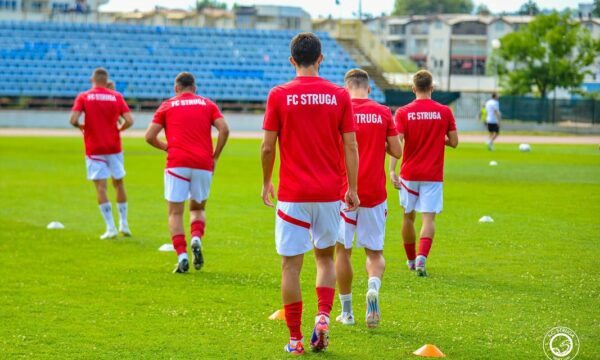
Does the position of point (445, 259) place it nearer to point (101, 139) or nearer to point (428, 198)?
point (428, 198)

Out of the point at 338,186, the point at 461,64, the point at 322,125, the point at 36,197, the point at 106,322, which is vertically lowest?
the point at 461,64

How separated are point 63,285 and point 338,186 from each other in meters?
4.26

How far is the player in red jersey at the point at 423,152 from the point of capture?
10977 mm

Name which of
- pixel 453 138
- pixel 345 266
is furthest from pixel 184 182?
pixel 345 266

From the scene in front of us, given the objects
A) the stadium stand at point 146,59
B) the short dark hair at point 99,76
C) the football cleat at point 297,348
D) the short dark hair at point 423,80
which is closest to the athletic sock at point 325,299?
the football cleat at point 297,348

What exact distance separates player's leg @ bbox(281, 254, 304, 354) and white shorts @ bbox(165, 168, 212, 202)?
4236mm

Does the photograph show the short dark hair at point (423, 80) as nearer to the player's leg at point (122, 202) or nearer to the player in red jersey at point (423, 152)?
the player in red jersey at point (423, 152)

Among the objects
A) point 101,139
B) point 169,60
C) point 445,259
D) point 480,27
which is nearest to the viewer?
point 445,259

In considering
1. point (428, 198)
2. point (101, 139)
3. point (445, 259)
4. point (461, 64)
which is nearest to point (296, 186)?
point (428, 198)

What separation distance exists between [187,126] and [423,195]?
2.77 meters

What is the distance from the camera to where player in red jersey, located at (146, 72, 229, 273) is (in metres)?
11.5

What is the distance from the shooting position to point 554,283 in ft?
34.9

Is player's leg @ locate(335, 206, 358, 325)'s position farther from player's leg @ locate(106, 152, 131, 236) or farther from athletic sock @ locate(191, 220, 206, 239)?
player's leg @ locate(106, 152, 131, 236)

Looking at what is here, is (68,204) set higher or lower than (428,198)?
lower
